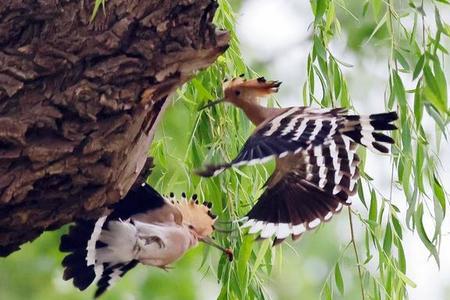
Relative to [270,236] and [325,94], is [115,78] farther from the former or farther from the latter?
[325,94]

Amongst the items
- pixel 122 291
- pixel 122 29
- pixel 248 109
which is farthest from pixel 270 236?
pixel 122 291

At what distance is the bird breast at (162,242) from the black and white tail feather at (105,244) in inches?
0.7

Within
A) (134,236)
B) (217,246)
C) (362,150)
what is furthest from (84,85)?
(362,150)

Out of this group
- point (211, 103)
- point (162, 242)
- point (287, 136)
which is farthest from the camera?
point (211, 103)

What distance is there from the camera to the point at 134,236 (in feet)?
5.21

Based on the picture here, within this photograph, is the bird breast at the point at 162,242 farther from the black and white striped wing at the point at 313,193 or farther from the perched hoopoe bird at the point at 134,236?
the black and white striped wing at the point at 313,193

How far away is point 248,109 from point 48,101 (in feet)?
0.99

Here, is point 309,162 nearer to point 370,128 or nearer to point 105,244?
point 370,128

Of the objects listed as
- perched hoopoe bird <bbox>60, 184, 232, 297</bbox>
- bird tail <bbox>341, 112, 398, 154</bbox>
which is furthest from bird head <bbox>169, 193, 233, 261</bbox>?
bird tail <bbox>341, 112, 398, 154</bbox>

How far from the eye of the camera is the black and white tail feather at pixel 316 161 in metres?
1.45

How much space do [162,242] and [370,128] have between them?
1.08 feet

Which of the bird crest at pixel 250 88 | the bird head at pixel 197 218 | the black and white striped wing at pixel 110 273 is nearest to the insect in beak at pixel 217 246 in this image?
the bird head at pixel 197 218

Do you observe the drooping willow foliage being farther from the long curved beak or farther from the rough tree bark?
the rough tree bark

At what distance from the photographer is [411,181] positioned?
1.65 metres
